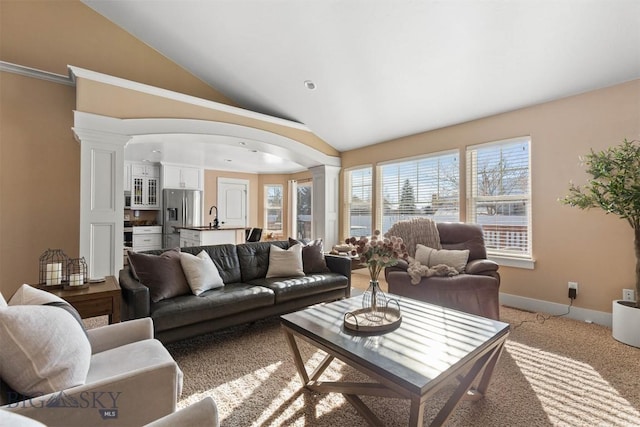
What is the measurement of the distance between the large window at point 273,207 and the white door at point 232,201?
1.85 feet

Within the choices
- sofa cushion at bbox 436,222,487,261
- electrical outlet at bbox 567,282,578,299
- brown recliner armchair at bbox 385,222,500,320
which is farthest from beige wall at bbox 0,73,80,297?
electrical outlet at bbox 567,282,578,299

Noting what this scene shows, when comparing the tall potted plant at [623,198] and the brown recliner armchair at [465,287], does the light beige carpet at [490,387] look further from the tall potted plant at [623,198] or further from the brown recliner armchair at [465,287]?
the brown recliner armchair at [465,287]

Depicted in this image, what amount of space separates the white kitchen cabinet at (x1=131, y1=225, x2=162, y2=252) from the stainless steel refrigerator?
112 mm

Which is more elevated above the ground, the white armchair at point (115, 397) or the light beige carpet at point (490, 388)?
the white armchair at point (115, 397)

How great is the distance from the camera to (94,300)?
205 cm

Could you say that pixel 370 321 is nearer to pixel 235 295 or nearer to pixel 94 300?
pixel 235 295

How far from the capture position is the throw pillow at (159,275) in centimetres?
244

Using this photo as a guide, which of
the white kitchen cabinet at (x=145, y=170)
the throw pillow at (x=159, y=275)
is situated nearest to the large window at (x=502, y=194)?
the throw pillow at (x=159, y=275)

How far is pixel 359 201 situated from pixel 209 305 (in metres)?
3.64

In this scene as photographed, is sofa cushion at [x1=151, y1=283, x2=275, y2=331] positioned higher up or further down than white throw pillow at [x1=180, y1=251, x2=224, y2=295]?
further down

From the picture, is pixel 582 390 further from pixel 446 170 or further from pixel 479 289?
pixel 446 170

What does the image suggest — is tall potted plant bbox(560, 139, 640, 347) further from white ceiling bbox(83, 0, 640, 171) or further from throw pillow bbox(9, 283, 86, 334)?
throw pillow bbox(9, 283, 86, 334)

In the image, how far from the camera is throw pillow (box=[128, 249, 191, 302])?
8.02ft

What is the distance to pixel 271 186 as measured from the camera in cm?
823
